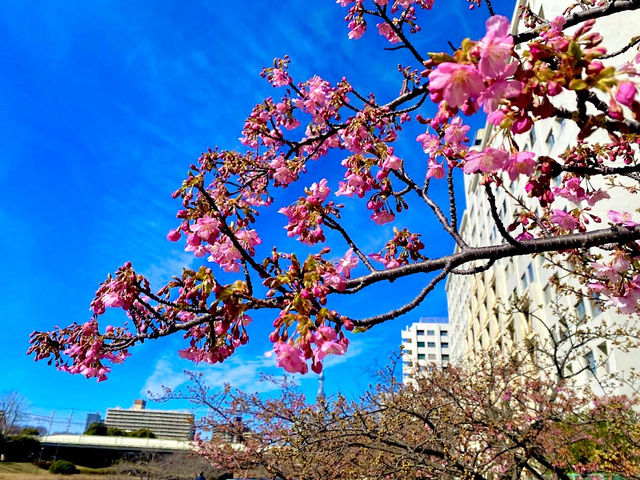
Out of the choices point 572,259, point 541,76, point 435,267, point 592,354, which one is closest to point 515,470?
point 572,259

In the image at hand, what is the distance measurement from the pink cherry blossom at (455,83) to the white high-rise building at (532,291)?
2.46 metres

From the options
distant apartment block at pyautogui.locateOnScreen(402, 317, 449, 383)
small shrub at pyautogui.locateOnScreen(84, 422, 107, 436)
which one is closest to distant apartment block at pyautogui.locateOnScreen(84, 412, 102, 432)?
small shrub at pyautogui.locateOnScreen(84, 422, 107, 436)

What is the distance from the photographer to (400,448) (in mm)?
7551

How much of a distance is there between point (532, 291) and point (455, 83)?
25.0m

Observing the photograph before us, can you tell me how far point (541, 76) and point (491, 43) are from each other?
0.68 feet

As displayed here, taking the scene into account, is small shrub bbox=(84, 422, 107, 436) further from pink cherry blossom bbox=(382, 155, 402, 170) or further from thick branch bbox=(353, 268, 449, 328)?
thick branch bbox=(353, 268, 449, 328)

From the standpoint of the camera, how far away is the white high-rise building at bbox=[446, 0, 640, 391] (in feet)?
50.6

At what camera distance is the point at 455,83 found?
1566 mm

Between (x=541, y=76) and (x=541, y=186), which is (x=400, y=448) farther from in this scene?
(x=541, y=76)

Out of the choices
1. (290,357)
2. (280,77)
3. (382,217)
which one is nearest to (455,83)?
(290,357)

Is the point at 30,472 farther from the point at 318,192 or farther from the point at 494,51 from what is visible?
the point at 494,51

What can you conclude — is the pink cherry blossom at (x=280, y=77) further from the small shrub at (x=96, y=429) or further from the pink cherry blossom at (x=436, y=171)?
the small shrub at (x=96, y=429)

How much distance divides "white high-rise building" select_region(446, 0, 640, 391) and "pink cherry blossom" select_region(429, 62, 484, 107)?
8.06ft

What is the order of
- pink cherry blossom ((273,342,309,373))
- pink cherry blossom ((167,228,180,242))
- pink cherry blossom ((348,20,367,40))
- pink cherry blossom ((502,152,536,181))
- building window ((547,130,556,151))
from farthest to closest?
building window ((547,130,556,151))
pink cherry blossom ((348,20,367,40))
pink cherry blossom ((167,228,180,242))
pink cherry blossom ((502,152,536,181))
pink cherry blossom ((273,342,309,373))
